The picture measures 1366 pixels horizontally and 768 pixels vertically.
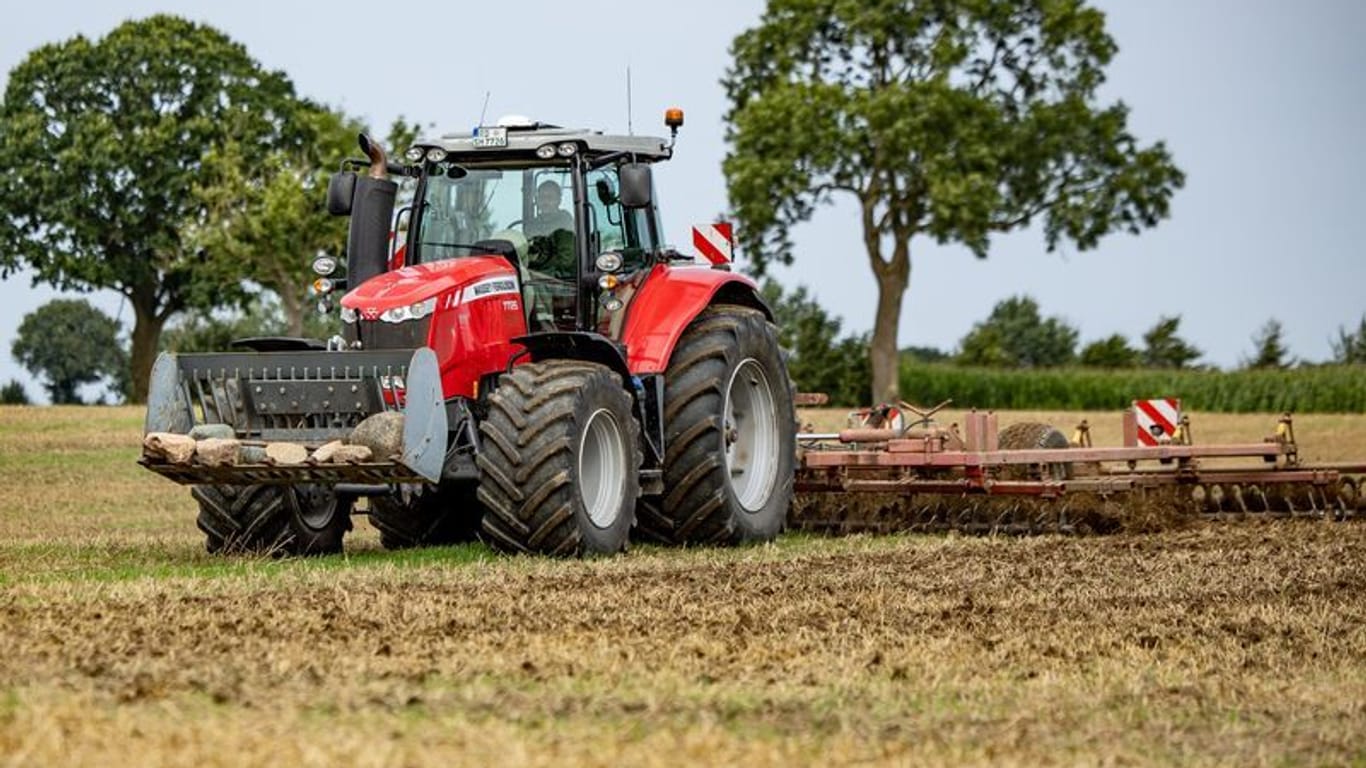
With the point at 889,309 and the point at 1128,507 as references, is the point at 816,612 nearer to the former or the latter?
the point at 1128,507

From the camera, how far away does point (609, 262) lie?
1329 centimetres

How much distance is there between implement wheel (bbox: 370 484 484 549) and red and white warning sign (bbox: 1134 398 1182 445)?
6520 millimetres

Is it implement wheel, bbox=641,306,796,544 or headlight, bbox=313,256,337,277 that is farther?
implement wheel, bbox=641,306,796,544

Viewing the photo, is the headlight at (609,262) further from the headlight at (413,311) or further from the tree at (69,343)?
the tree at (69,343)

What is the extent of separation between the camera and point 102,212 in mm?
57906

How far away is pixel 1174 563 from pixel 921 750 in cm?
690

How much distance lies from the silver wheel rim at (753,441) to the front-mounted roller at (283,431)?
291cm

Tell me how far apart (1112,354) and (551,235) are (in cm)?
4592

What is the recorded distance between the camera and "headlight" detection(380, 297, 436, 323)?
1275 cm

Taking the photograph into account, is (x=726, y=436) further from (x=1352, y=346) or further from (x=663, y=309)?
(x=1352, y=346)

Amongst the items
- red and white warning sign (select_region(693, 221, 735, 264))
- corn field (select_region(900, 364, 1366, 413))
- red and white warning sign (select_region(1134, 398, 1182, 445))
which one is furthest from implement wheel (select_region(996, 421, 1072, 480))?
corn field (select_region(900, 364, 1366, 413))

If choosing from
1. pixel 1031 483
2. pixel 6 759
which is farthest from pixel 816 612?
pixel 1031 483

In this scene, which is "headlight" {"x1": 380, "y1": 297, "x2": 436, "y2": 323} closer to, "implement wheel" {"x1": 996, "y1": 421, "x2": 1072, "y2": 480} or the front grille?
the front grille

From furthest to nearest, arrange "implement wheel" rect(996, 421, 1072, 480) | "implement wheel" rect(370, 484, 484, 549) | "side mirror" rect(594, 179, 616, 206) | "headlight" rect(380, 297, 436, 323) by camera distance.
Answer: "implement wheel" rect(996, 421, 1072, 480), "implement wheel" rect(370, 484, 484, 549), "side mirror" rect(594, 179, 616, 206), "headlight" rect(380, 297, 436, 323)
